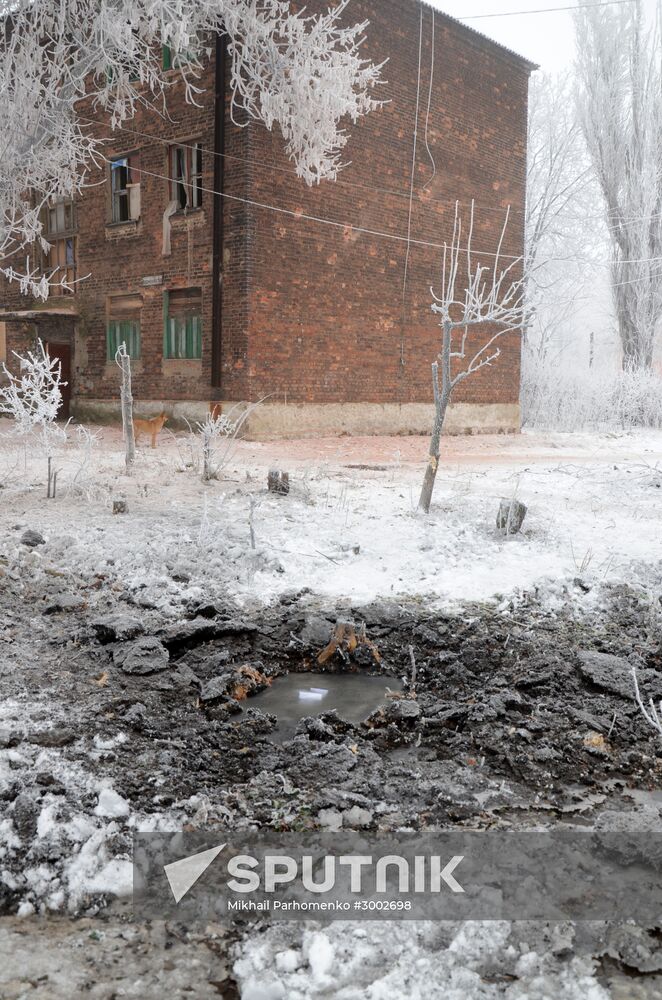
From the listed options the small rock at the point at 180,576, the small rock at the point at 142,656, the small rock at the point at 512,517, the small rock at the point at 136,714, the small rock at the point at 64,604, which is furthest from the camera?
the small rock at the point at 512,517

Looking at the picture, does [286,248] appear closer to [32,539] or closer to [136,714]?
[32,539]

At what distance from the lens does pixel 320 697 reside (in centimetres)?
461

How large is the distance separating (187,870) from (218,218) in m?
14.2

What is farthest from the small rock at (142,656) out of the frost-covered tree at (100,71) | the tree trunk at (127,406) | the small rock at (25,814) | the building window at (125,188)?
the building window at (125,188)

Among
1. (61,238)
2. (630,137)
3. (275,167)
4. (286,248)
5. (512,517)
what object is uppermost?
(630,137)

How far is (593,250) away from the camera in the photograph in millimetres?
30781

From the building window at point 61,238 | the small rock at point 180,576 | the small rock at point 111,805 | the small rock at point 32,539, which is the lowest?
the small rock at point 111,805

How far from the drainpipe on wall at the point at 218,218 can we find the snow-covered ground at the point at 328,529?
4.21 metres

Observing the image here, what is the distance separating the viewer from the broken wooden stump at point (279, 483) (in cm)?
897

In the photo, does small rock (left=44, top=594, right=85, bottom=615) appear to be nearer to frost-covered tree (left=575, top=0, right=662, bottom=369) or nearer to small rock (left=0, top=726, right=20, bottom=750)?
small rock (left=0, top=726, right=20, bottom=750)

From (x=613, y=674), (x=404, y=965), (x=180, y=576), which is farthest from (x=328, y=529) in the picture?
(x=404, y=965)

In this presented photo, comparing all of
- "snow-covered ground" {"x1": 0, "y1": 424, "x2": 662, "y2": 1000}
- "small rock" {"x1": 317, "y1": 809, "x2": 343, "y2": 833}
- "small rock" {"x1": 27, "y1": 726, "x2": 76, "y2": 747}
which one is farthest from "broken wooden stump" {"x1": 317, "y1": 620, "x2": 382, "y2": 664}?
"small rock" {"x1": 317, "y1": 809, "x2": 343, "y2": 833}

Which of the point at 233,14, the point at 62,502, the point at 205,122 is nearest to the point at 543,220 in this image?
the point at 205,122

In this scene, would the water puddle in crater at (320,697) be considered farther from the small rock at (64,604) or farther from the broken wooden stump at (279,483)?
the broken wooden stump at (279,483)
